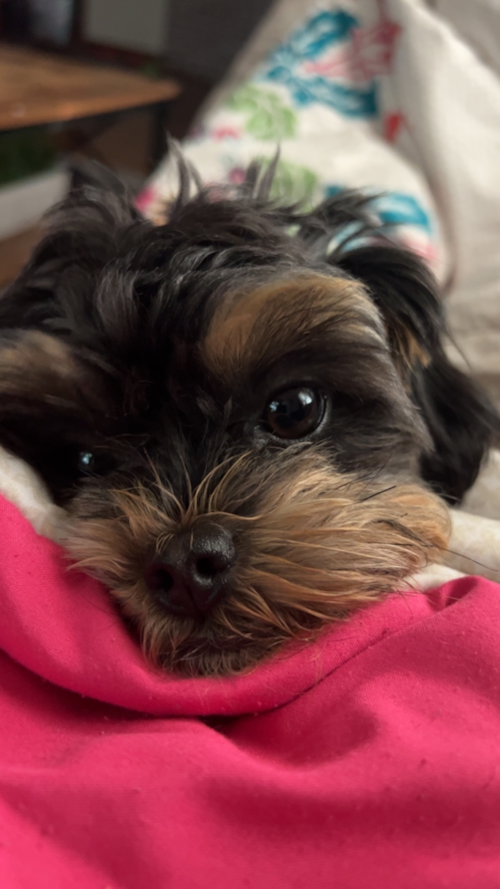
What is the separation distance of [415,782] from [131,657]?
1.33ft

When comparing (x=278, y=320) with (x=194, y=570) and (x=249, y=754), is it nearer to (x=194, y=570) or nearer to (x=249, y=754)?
(x=194, y=570)

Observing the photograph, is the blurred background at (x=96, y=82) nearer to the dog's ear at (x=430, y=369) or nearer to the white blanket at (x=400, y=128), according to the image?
the white blanket at (x=400, y=128)

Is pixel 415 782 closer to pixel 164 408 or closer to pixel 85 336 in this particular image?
pixel 164 408

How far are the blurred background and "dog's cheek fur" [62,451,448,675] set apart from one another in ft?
9.16

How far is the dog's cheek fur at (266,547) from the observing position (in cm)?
106

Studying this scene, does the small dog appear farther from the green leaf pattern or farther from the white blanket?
the green leaf pattern

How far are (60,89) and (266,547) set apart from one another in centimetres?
407

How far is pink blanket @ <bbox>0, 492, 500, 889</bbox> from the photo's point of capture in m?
0.74

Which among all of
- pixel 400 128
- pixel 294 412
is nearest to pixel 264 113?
pixel 400 128

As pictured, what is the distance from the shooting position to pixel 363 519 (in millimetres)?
1182

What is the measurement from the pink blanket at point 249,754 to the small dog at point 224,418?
9 centimetres

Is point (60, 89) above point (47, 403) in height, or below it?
below

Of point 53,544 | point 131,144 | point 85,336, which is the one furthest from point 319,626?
point 131,144

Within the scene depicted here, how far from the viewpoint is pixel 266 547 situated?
3.59 ft
